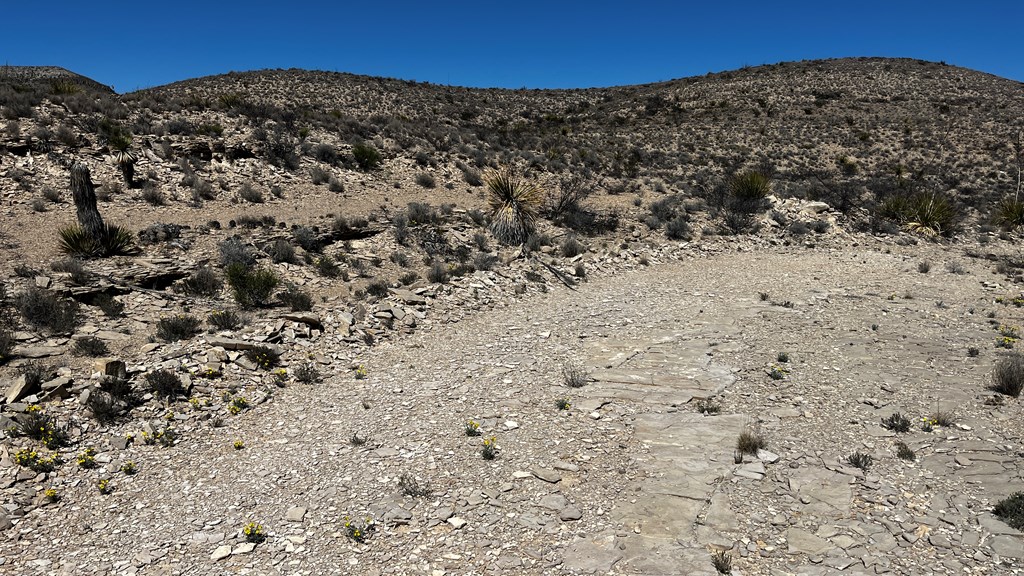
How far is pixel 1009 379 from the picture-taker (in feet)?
22.7

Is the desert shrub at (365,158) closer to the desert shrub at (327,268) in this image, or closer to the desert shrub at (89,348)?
the desert shrub at (327,268)

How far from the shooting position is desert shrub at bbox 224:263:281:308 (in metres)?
10.4

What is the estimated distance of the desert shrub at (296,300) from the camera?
411 inches

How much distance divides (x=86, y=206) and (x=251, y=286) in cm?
562

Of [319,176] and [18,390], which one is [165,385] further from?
[319,176]

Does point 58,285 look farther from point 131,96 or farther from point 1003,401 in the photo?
point 131,96

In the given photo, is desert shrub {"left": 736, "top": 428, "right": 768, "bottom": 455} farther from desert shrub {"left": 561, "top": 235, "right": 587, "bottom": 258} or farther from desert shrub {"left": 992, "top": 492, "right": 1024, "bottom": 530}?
desert shrub {"left": 561, "top": 235, "right": 587, "bottom": 258}

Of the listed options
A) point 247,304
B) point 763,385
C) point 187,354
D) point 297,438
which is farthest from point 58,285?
point 763,385

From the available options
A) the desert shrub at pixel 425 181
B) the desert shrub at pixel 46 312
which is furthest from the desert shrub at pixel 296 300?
the desert shrub at pixel 425 181

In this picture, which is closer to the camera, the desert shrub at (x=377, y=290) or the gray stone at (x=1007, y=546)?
the gray stone at (x=1007, y=546)

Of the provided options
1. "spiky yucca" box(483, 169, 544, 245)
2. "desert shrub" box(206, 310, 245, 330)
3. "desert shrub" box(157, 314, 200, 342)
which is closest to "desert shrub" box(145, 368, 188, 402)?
"desert shrub" box(157, 314, 200, 342)

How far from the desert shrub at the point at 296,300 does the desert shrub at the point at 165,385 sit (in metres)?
3.21

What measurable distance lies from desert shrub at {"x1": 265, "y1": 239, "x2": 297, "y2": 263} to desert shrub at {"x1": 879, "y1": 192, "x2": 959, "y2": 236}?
2133cm

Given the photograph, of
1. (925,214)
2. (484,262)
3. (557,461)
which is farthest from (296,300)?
(925,214)
